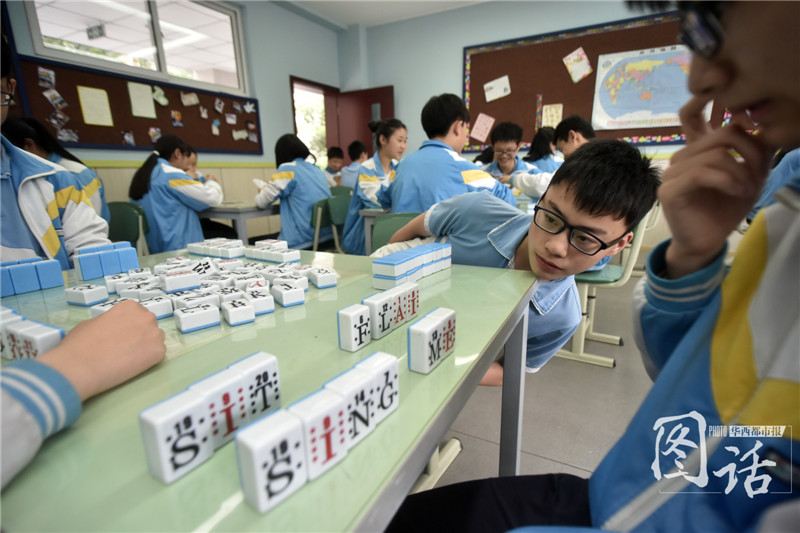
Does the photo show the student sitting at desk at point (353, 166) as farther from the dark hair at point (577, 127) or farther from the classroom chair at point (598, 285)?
the classroom chair at point (598, 285)

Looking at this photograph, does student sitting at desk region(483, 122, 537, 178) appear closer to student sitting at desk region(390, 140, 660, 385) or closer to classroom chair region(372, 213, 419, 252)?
classroom chair region(372, 213, 419, 252)

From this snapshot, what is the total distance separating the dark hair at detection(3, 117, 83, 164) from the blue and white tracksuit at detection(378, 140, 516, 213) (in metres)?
1.95

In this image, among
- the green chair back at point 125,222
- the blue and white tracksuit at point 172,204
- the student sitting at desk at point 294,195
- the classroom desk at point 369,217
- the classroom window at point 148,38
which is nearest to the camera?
the green chair back at point 125,222

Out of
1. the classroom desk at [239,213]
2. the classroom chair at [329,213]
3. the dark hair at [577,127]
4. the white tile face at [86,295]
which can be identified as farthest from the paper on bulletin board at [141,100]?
the dark hair at [577,127]

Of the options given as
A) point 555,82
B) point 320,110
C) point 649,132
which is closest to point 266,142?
point 320,110

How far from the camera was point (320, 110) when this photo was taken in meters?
6.02

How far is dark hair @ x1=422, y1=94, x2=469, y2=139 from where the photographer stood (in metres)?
2.34

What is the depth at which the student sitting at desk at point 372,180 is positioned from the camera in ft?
9.53

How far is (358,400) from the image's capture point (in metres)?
0.40

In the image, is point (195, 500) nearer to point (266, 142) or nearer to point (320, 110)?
point (266, 142)

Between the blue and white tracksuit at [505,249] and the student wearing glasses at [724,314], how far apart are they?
56 centimetres

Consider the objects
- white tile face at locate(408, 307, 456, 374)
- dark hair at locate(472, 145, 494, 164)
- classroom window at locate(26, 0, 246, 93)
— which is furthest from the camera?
dark hair at locate(472, 145, 494, 164)

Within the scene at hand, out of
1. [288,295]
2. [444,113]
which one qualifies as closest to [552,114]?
[444,113]

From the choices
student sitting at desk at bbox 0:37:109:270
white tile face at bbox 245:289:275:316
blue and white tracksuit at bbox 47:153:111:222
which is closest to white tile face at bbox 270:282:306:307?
white tile face at bbox 245:289:275:316
